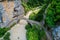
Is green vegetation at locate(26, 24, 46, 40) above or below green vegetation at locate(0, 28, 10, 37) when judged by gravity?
above

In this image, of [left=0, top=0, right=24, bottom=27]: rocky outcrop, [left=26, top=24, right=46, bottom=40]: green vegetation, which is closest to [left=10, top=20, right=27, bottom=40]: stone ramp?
[left=26, top=24, right=46, bottom=40]: green vegetation

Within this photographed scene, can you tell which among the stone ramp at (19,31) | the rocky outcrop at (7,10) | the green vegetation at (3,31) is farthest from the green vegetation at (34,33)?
the rocky outcrop at (7,10)

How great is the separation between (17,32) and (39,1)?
1493 cm

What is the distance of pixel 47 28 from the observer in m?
20.6

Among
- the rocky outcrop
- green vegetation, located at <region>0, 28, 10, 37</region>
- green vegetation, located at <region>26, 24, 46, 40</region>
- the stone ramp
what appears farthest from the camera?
the rocky outcrop

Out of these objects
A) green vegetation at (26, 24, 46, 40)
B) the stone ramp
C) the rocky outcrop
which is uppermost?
the rocky outcrop

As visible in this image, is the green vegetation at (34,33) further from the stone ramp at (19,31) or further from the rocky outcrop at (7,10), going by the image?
the rocky outcrop at (7,10)

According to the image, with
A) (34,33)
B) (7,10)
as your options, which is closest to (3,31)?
(7,10)

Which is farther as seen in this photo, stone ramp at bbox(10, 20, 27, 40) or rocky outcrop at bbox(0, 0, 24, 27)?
rocky outcrop at bbox(0, 0, 24, 27)

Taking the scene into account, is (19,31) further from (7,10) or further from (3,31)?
(7,10)

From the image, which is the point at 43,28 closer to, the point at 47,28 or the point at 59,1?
the point at 47,28

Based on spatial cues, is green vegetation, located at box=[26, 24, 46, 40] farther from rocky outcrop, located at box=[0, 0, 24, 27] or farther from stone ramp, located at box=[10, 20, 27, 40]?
rocky outcrop, located at box=[0, 0, 24, 27]

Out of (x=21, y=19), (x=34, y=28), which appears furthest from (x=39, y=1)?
(x=34, y=28)

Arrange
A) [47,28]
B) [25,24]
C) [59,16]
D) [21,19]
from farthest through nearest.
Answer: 1. [21,19]
2. [25,24]
3. [47,28]
4. [59,16]
